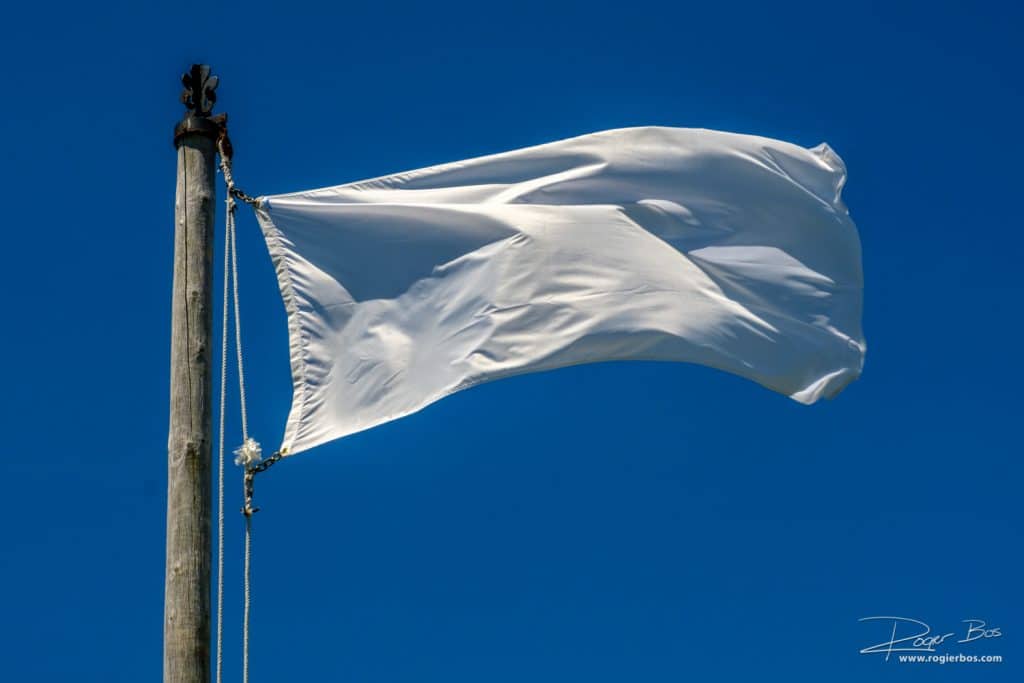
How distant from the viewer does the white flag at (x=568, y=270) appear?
33.8 ft

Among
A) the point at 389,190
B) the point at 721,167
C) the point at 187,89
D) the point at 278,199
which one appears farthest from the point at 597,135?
the point at 187,89

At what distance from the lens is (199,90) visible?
9344 mm

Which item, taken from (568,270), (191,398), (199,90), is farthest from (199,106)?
(568,270)

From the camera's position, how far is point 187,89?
30.8 ft

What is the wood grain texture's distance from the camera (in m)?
7.98

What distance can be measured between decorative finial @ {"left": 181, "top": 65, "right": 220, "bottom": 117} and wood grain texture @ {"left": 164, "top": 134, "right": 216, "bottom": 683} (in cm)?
22

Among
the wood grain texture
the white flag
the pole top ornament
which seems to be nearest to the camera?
the wood grain texture

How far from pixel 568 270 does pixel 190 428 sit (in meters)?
3.46

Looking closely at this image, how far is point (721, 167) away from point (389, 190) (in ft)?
8.37

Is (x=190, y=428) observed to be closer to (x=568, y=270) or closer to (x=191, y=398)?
(x=191, y=398)

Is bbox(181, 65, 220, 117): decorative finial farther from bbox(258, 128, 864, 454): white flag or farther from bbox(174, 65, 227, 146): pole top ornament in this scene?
bbox(258, 128, 864, 454): white flag

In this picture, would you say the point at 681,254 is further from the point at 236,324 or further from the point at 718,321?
the point at 236,324

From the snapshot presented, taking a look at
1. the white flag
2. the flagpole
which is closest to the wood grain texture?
the flagpole

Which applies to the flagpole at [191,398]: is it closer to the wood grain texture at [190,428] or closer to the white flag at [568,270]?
A: the wood grain texture at [190,428]
